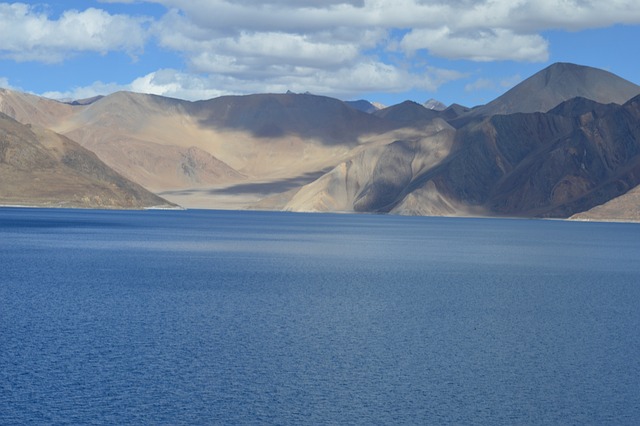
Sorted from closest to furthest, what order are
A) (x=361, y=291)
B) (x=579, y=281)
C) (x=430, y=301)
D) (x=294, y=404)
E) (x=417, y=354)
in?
(x=294, y=404) → (x=417, y=354) → (x=430, y=301) → (x=361, y=291) → (x=579, y=281)

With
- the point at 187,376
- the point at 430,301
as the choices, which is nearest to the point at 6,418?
the point at 187,376

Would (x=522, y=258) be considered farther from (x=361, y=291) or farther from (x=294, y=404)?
(x=294, y=404)

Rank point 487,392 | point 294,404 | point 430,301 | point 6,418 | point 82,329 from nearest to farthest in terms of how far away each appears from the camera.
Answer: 1. point 6,418
2. point 294,404
3. point 487,392
4. point 82,329
5. point 430,301

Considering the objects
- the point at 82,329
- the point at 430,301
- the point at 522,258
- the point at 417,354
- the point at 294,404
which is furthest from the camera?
the point at 522,258

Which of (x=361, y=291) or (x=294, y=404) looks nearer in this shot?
(x=294, y=404)

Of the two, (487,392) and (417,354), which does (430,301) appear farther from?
(487,392)

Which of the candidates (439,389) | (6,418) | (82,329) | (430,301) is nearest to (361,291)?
(430,301)
